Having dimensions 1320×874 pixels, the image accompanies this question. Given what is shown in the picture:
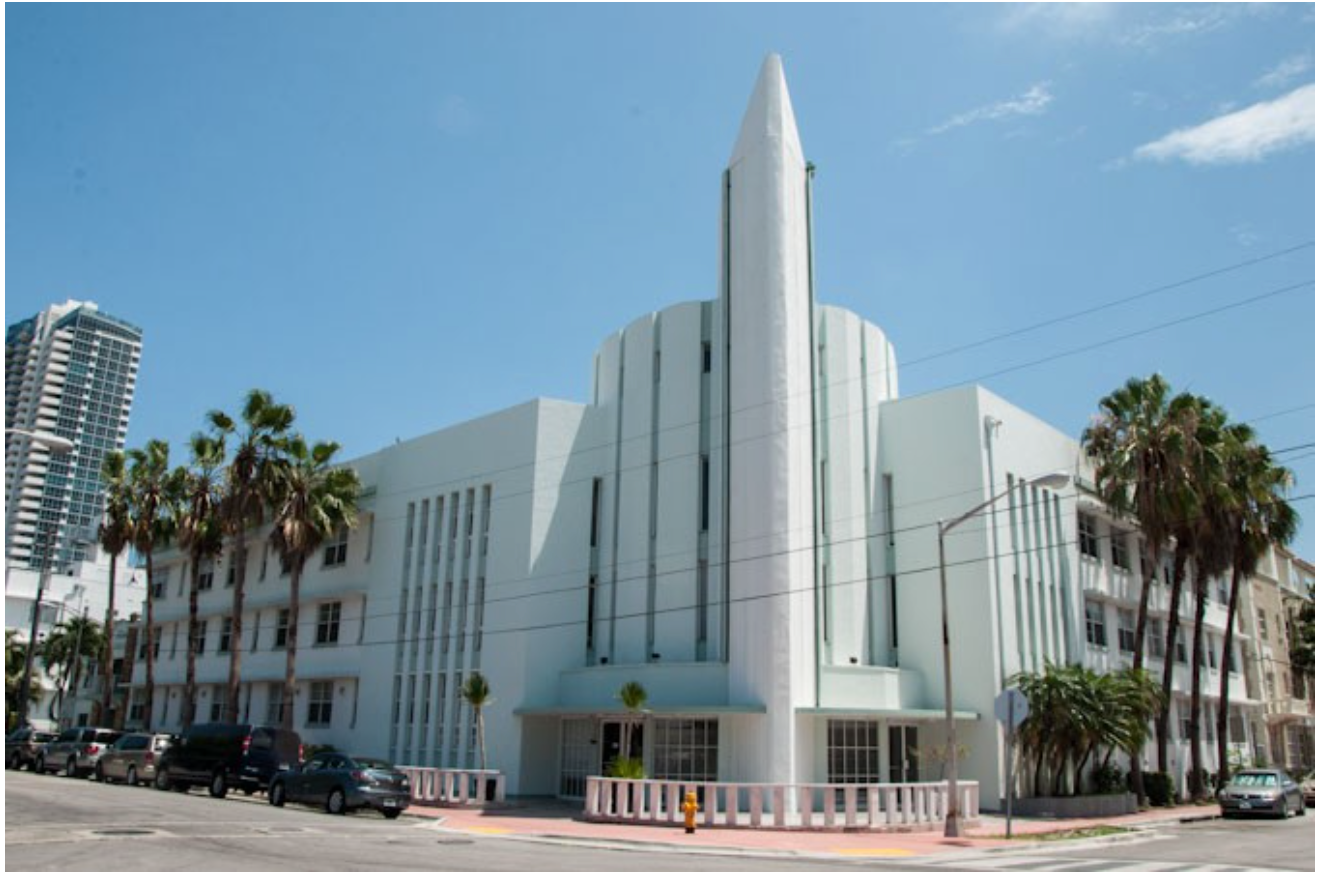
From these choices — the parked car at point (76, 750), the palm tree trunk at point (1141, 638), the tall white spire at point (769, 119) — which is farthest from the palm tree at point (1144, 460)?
the parked car at point (76, 750)

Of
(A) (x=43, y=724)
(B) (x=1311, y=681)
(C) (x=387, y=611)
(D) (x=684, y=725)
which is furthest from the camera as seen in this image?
(A) (x=43, y=724)

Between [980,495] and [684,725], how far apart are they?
12.0 metres

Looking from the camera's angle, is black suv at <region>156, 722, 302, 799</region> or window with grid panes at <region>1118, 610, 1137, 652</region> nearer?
black suv at <region>156, 722, 302, 799</region>

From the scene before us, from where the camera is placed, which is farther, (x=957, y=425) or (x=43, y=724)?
(x=43, y=724)

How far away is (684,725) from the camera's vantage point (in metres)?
31.4

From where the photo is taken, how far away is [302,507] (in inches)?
1619

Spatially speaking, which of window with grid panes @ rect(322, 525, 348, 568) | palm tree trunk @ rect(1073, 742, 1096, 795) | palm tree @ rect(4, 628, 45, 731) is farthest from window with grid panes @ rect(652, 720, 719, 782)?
palm tree @ rect(4, 628, 45, 731)

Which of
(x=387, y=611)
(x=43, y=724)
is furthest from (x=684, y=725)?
(x=43, y=724)

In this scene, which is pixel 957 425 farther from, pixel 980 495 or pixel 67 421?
pixel 67 421

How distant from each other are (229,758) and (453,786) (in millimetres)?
7060

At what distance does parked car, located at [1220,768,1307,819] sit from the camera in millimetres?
32656

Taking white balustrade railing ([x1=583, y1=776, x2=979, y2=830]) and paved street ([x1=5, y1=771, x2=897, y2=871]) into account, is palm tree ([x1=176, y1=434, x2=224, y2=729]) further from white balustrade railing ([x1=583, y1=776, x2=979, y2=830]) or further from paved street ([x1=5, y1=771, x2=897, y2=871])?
white balustrade railing ([x1=583, y1=776, x2=979, y2=830])

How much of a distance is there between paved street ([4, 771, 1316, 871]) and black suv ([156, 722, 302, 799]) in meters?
4.52

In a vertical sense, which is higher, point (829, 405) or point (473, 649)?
point (829, 405)
